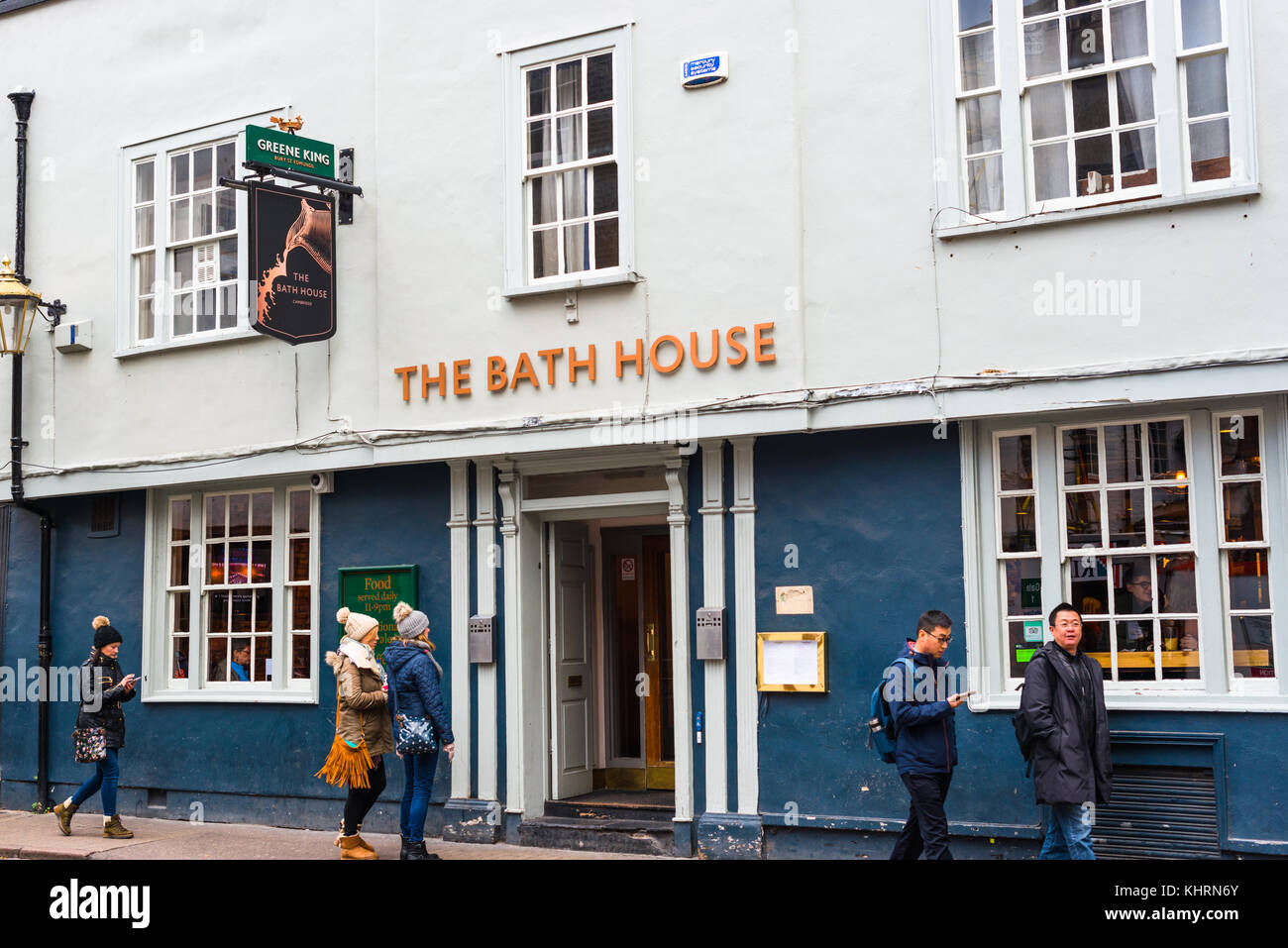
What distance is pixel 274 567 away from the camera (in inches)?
507

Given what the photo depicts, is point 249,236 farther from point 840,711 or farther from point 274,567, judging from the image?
point 840,711

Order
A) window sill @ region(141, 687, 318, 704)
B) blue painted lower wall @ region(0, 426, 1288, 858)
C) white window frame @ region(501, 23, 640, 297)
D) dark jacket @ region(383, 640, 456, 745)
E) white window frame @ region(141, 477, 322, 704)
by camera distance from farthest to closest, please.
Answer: white window frame @ region(141, 477, 322, 704), window sill @ region(141, 687, 318, 704), white window frame @ region(501, 23, 640, 297), dark jacket @ region(383, 640, 456, 745), blue painted lower wall @ region(0, 426, 1288, 858)

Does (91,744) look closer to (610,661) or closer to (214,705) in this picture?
(214,705)

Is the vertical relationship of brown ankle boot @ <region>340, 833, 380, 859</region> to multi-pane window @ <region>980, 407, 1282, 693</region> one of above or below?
below

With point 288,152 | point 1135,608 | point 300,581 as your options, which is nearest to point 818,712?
point 1135,608

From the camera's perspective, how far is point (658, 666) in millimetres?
12336

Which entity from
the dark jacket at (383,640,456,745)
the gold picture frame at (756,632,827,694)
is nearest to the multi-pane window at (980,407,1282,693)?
the gold picture frame at (756,632,827,694)

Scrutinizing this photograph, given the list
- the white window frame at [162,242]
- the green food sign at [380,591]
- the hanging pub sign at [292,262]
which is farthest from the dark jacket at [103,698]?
the hanging pub sign at [292,262]

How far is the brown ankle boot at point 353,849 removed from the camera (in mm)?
10547

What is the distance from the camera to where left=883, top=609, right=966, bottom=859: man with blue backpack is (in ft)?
27.4

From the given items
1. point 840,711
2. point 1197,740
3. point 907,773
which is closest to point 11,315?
point 840,711

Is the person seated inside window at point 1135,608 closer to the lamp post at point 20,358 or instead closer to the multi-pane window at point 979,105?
the multi-pane window at point 979,105

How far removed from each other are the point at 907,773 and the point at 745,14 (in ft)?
18.6

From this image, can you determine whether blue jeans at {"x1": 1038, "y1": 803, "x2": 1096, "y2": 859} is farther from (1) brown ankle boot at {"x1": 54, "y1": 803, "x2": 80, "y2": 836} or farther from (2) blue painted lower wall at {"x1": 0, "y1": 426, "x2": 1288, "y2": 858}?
(1) brown ankle boot at {"x1": 54, "y1": 803, "x2": 80, "y2": 836}
